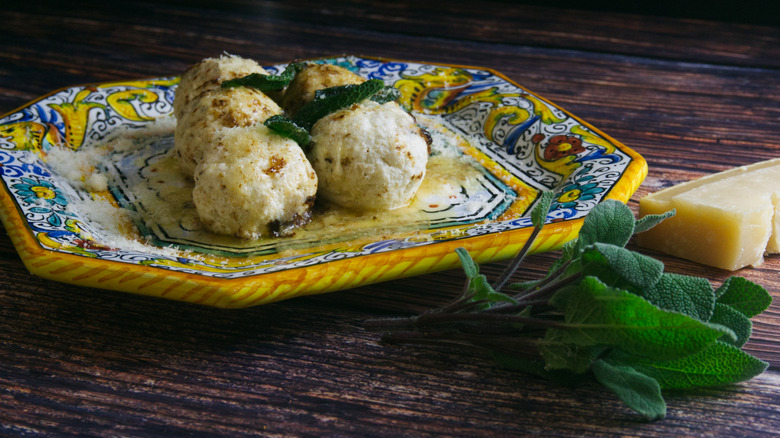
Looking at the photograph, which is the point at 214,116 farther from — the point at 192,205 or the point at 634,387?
the point at 634,387

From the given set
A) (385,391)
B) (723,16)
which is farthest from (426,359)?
(723,16)

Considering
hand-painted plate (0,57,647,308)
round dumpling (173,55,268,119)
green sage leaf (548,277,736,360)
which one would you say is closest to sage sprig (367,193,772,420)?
green sage leaf (548,277,736,360)

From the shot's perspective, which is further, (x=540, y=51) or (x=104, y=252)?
(x=540, y=51)

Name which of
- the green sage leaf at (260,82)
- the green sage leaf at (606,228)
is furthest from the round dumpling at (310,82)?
the green sage leaf at (606,228)

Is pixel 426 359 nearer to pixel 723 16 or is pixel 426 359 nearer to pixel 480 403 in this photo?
pixel 480 403

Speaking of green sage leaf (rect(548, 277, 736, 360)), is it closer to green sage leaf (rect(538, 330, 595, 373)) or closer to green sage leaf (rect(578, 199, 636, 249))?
green sage leaf (rect(538, 330, 595, 373))

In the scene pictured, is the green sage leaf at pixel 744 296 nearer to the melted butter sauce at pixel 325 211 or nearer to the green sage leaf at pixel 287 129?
the melted butter sauce at pixel 325 211
